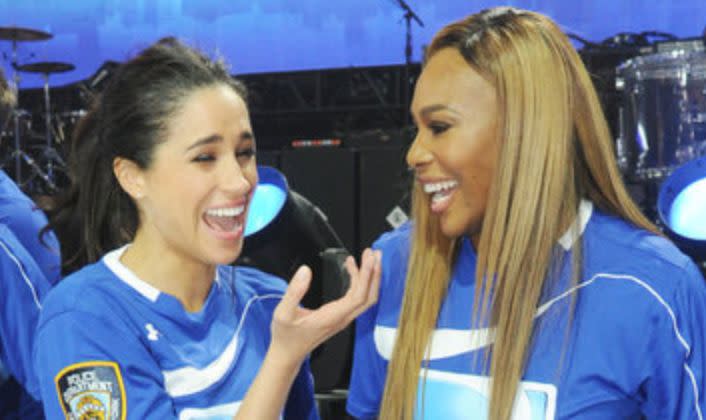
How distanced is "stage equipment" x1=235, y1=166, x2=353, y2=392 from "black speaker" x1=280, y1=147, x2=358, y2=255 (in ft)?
6.17

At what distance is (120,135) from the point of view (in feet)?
5.40

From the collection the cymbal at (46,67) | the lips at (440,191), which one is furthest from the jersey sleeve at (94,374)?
the cymbal at (46,67)

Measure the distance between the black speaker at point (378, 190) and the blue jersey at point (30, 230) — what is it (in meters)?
2.96

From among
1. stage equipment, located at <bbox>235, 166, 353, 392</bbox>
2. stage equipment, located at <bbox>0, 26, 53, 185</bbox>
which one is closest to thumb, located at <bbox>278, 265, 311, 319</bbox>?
stage equipment, located at <bbox>235, 166, 353, 392</bbox>

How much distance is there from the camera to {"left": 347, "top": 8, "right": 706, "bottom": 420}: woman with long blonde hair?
4.12 ft

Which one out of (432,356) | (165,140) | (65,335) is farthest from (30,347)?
(432,356)

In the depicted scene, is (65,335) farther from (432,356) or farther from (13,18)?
(13,18)

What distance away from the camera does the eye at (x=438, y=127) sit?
1296 mm

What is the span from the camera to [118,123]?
1.65 meters

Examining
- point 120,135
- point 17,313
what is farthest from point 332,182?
point 120,135

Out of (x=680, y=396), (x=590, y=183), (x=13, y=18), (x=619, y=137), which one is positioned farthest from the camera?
(x=13, y=18)

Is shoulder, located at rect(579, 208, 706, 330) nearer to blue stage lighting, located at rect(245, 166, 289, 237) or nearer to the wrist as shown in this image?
the wrist

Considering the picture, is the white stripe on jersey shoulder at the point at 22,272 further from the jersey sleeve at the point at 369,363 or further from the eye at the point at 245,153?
the jersey sleeve at the point at 369,363

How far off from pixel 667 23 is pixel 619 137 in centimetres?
166
